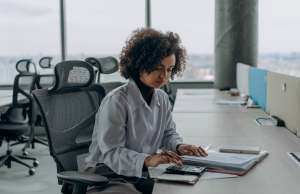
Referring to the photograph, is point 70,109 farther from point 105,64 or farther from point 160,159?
point 105,64

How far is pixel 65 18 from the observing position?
21.0 feet

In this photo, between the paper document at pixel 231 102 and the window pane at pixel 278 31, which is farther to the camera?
the window pane at pixel 278 31

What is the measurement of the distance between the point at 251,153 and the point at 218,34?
385 cm

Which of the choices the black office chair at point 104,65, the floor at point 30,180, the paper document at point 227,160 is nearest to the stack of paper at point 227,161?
the paper document at point 227,160

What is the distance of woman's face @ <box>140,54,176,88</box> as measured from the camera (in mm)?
1894

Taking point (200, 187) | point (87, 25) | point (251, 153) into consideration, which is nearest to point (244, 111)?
point (251, 153)

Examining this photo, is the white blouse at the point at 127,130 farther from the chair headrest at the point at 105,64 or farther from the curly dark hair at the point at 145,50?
the chair headrest at the point at 105,64

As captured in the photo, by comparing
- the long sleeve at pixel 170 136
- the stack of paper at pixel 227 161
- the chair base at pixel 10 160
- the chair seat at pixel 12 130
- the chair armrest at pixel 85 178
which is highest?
the long sleeve at pixel 170 136

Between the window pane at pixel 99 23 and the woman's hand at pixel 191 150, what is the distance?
448 centimetres

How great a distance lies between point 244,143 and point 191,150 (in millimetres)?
505

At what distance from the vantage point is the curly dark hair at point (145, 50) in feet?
6.20

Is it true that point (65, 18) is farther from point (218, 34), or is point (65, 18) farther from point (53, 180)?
point (53, 180)

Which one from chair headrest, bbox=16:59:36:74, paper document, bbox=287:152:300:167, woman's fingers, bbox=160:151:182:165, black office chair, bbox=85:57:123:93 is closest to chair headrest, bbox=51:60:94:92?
woman's fingers, bbox=160:151:182:165

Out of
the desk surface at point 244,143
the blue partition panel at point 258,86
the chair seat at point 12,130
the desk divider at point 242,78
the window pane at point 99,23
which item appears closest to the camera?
the desk surface at point 244,143
